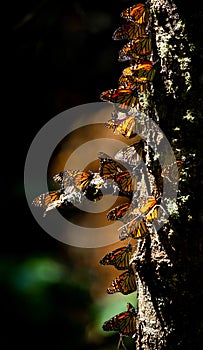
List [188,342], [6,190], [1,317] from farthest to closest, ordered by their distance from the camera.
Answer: [6,190]
[1,317]
[188,342]

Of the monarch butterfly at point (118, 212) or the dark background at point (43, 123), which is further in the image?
the dark background at point (43, 123)

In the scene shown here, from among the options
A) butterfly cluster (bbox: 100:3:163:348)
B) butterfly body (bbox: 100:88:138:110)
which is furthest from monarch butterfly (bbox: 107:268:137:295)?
butterfly body (bbox: 100:88:138:110)

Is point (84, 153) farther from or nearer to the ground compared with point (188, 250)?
farther from the ground

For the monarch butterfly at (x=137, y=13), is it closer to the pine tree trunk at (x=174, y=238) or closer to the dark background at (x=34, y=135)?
the pine tree trunk at (x=174, y=238)

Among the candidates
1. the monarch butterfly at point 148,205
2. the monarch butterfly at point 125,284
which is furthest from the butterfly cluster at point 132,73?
the monarch butterfly at point 125,284

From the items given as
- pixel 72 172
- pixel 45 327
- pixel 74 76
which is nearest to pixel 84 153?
pixel 74 76

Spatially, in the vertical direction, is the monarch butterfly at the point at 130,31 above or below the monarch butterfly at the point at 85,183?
above

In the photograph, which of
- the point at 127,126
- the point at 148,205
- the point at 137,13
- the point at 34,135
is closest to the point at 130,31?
the point at 137,13

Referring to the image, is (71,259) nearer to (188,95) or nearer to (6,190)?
(6,190)
